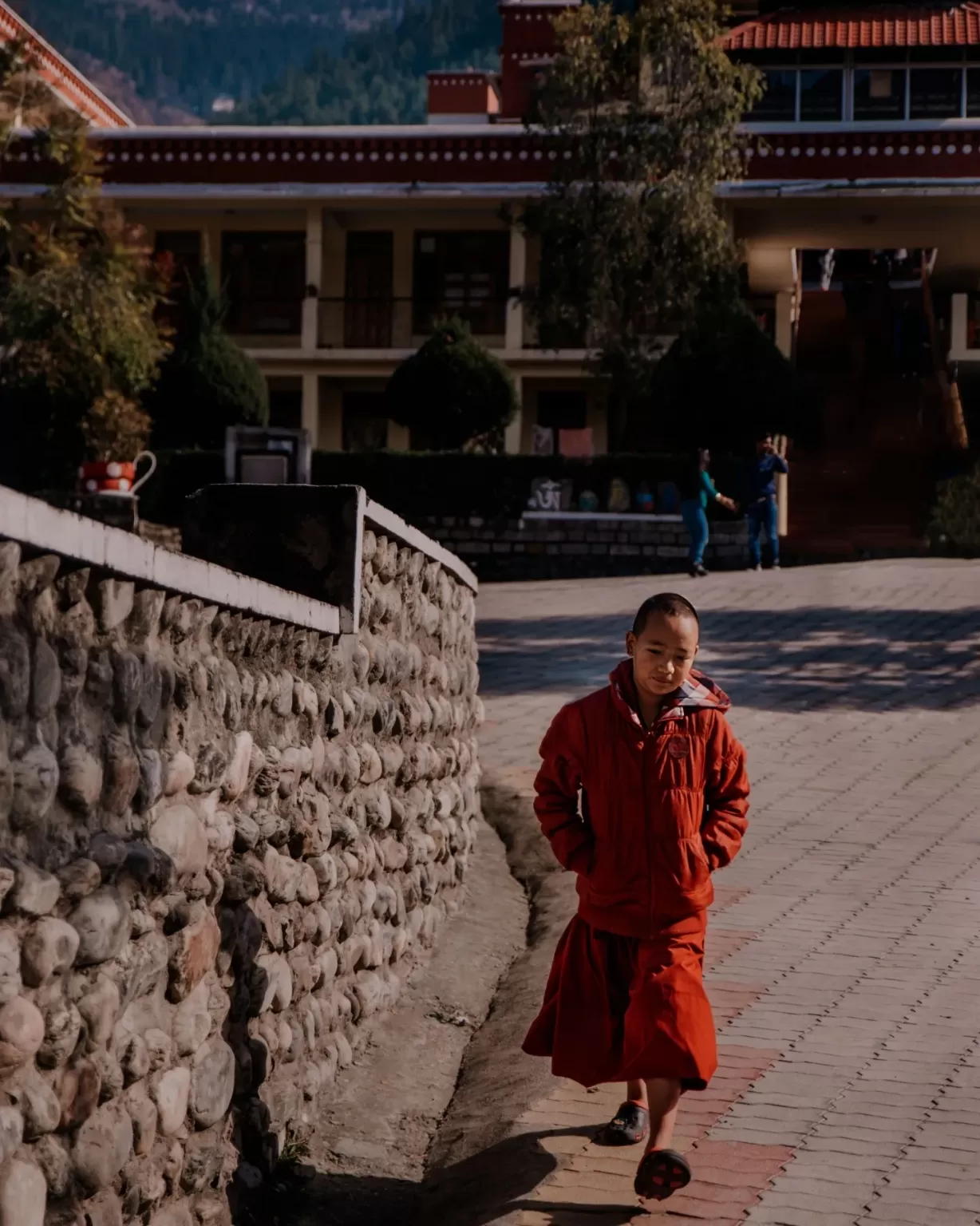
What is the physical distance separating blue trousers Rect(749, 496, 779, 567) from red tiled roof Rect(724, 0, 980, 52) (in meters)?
13.9

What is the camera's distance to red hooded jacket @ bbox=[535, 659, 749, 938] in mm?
4793

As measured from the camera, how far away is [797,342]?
34375 millimetres

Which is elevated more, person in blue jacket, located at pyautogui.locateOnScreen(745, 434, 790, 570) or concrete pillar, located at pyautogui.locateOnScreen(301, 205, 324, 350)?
concrete pillar, located at pyautogui.locateOnScreen(301, 205, 324, 350)

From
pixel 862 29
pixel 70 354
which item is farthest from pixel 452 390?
pixel 862 29

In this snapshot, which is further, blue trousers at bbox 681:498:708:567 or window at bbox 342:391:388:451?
window at bbox 342:391:388:451

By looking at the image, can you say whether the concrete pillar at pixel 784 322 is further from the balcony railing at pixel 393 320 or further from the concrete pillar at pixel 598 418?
the balcony railing at pixel 393 320

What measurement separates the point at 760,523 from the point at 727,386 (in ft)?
8.91

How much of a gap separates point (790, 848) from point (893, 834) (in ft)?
1.94

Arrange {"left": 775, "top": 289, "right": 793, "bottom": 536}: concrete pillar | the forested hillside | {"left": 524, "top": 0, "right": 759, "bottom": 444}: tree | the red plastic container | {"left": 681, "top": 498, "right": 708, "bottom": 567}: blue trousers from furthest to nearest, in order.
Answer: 1. the forested hillside
2. {"left": 775, "top": 289, "right": 793, "bottom": 536}: concrete pillar
3. {"left": 524, "top": 0, "right": 759, "bottom": 444}: tree
4. the red plastic container
5. {"left": 681, "top": 498, "right": 708, "bottom": 567}: blue trousers

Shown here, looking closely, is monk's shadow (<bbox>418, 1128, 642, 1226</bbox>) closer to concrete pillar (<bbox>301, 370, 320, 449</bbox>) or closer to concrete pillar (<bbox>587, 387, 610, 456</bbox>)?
concrete pillar (<bbox>587, 387, 610, 456</bbox>)

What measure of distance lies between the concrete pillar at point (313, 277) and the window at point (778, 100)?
8.30 metres

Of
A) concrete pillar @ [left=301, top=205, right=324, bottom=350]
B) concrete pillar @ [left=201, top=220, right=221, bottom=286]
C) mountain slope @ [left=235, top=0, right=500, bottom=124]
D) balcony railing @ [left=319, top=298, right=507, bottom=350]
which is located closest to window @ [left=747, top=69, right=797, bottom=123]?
balcony railing @ [left=319, top=298, right=507, bottom=350]

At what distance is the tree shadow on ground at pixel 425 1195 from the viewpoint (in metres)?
4.79

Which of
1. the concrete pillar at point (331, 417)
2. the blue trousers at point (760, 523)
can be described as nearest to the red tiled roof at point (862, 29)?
the concrete pillar at point (331, 417)
